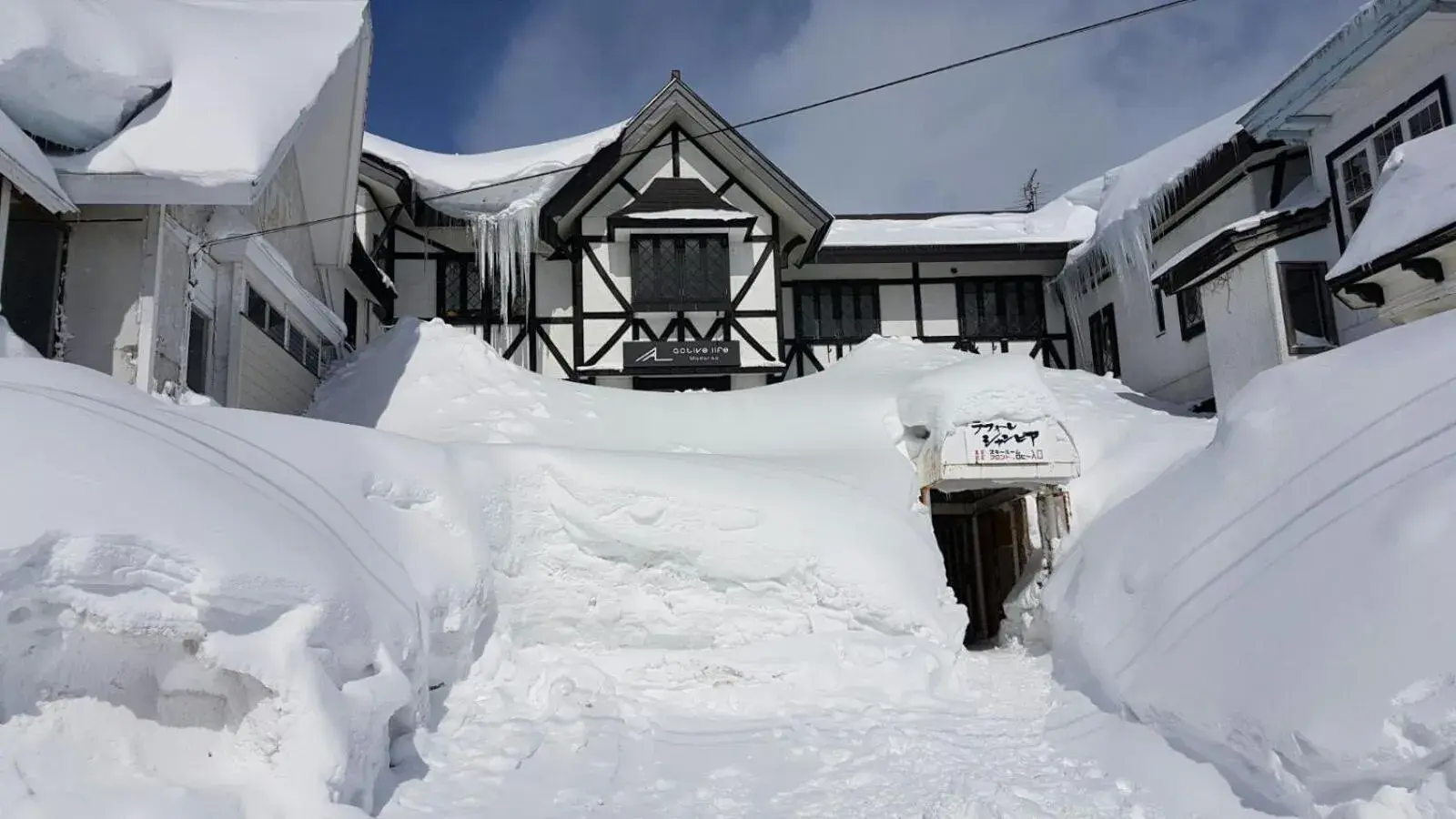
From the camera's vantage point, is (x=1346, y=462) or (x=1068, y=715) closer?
(x=1346, y=462)

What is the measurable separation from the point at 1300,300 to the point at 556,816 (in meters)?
11.3

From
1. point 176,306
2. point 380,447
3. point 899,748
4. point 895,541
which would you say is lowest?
point 899,748

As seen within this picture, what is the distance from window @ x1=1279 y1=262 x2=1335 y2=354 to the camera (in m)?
11.4

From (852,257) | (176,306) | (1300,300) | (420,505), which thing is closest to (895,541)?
(420,505)

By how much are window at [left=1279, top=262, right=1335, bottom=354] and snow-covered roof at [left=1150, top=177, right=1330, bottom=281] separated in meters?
0.62

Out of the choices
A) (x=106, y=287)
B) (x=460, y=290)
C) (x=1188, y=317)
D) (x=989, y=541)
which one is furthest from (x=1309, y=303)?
(x=106, y=287)

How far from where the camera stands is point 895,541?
7438 millimetres

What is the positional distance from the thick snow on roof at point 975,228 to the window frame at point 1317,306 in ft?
19.1

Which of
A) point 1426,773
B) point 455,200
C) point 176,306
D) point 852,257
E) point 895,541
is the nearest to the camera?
point 1426,773

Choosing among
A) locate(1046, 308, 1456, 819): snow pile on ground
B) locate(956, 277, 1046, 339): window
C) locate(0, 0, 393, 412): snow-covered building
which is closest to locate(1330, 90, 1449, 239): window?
locate(1046, 308, 1456, 819): snow pile on ground

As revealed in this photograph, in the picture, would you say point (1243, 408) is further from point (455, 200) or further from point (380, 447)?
point (455, 200)

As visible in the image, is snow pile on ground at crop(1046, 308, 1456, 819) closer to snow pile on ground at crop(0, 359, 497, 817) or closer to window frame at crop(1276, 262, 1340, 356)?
snow pile on ground at crop(0, 359, 497, 817)

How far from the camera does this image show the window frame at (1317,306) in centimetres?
1111

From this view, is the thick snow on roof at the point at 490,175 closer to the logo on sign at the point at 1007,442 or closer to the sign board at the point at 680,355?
the sign board at the point at 680,355
